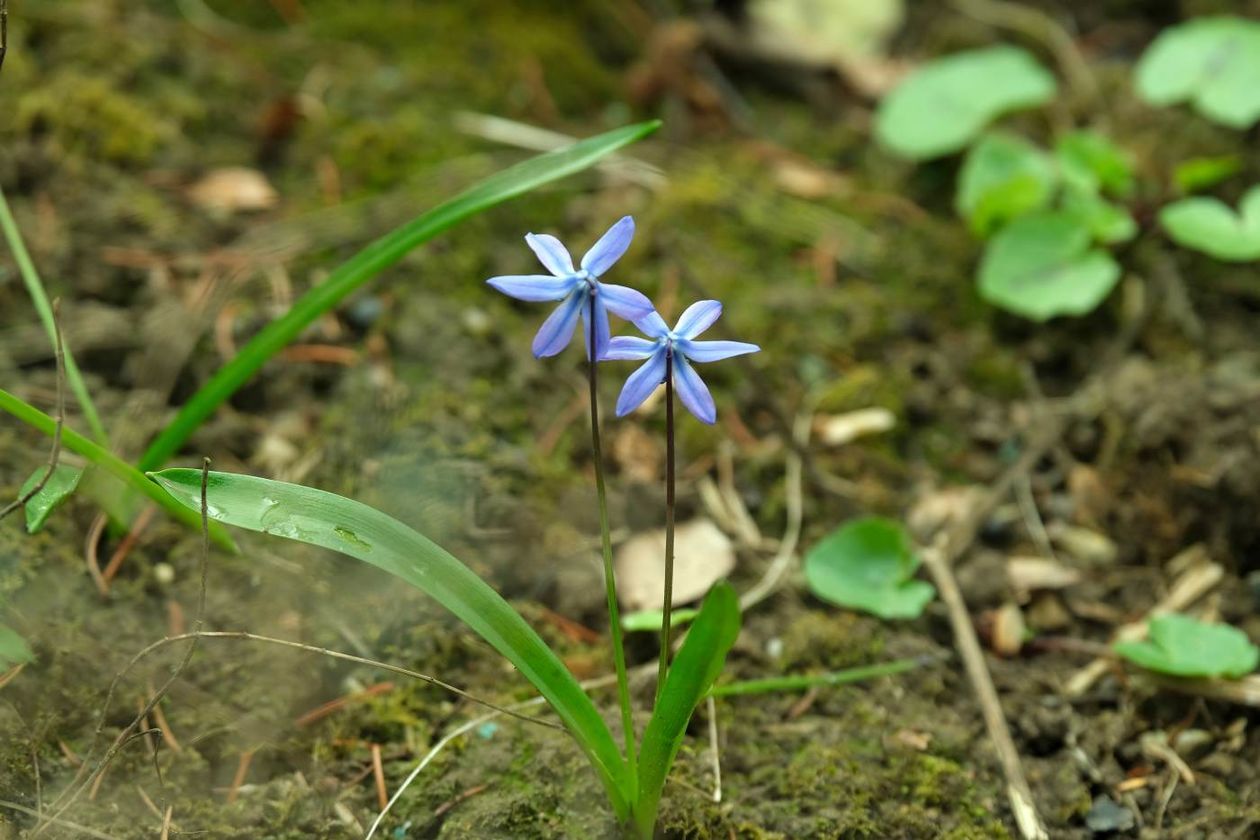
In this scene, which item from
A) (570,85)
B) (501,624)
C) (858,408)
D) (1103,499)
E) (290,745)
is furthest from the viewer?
(570,85)

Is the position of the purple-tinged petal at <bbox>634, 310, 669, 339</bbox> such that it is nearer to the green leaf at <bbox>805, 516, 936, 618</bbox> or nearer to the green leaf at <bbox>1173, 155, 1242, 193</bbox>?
the green leaf at <bbox>805, 516, 936, 618</bbox>

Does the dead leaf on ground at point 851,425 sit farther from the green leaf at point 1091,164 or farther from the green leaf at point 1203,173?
the green leaf at point 1203,173

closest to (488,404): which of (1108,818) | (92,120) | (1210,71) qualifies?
(92,120)

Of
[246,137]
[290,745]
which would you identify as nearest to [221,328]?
[246,137]

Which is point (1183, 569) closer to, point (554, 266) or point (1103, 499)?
point (1103, 499)

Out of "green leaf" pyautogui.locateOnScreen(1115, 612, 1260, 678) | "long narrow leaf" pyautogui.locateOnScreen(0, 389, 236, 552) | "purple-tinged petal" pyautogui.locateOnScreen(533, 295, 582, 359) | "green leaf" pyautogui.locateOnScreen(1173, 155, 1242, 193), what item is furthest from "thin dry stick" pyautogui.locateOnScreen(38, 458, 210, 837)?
"green leaf" pyautogui.locateOnScreen(1173, 155, 1242, 193)

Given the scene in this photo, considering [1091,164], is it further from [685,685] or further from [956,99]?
[685,685]
